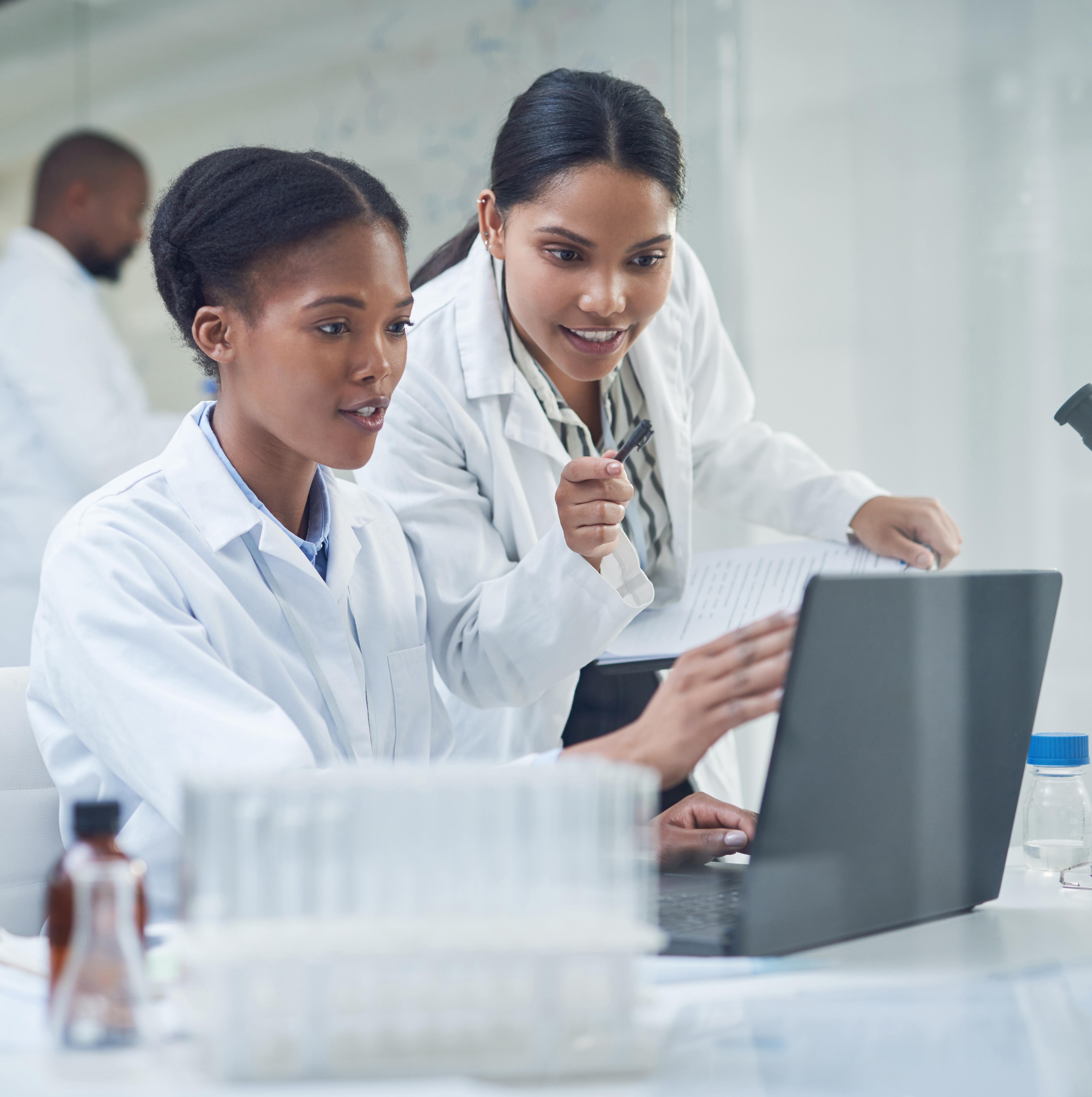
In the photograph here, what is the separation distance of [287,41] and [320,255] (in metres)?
2.02

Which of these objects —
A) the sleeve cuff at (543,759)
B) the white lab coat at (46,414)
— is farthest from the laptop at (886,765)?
the white lab coat at (46,414)

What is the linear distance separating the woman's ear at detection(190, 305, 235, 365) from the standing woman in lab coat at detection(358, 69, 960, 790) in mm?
275

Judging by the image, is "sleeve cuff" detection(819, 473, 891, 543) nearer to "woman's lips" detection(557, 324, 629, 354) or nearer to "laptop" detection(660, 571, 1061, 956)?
"woman's lips" detection(557, 324, 629, 354)

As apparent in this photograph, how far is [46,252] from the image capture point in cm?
272

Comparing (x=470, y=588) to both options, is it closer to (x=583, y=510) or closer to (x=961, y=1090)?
(x=583, y=510)

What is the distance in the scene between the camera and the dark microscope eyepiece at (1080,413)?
1086 millimetres

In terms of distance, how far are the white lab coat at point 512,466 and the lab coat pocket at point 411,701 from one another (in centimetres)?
6

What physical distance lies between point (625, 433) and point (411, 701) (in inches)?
19.8

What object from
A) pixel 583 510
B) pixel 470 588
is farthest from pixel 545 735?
pixel 583 510

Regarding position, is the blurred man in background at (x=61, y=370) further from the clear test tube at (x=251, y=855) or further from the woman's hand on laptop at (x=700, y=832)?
the clear test tube at (x=251, y=855)

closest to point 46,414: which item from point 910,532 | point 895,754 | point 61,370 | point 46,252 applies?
point 61,370

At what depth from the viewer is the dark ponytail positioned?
1335 mm

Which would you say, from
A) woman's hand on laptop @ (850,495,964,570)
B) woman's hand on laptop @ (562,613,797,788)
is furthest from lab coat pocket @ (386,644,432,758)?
woman's hand on laptop @ (850,495,964,570)

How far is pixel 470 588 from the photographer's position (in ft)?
4.28
